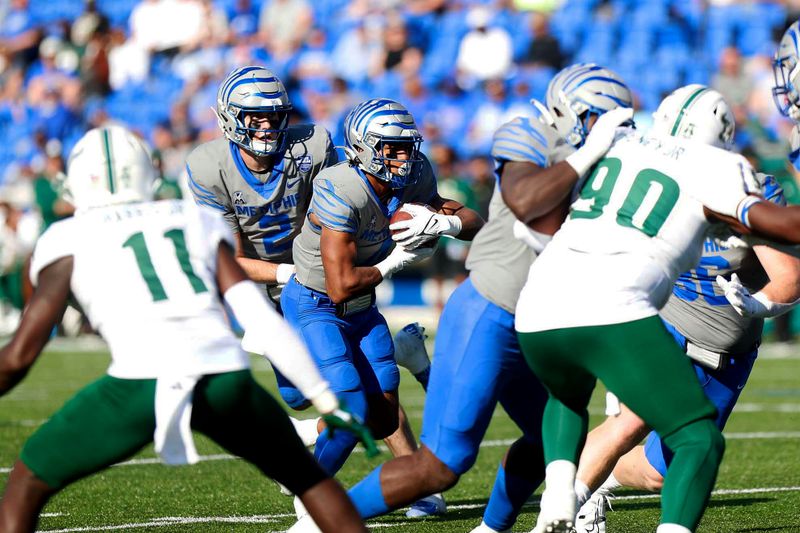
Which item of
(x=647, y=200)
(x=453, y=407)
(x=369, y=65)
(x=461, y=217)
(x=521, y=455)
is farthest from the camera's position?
(x=369, y=65)

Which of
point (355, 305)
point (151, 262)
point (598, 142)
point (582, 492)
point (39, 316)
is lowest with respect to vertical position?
point (582, 492)

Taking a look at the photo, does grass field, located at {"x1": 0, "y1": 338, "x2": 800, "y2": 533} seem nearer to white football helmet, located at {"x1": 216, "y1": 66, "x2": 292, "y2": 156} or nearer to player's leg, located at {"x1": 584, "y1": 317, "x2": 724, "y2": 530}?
player's leg, located at {"x1": 584, "y1": 317, "x2": 724, "y2": 530}

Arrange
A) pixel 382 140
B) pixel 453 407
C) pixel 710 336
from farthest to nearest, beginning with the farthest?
pixel 710 336
pixel 382 140
pixel 453 407

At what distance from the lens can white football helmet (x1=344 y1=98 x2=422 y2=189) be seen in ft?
16.4

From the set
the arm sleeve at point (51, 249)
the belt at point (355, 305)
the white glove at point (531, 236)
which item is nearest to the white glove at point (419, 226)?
the belt at point (355, 305)

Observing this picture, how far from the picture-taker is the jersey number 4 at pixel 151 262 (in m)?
3.38

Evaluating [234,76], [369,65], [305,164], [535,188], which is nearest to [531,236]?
[535,188]

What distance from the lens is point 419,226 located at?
15.7 feet

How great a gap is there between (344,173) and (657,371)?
1.85 metres

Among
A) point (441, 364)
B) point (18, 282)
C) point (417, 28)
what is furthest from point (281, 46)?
point (441, 364)

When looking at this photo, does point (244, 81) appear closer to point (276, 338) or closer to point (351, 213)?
point (351, 213)

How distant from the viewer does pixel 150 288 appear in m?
3.38

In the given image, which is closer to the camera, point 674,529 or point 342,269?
point 674,529

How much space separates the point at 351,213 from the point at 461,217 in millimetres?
492
